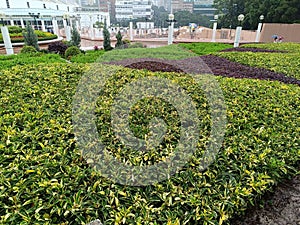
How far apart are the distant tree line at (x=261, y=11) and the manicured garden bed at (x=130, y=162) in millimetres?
18632

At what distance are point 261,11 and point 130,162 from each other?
21.8 metres

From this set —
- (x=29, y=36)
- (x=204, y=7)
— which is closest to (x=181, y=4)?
(x=204, y=7)

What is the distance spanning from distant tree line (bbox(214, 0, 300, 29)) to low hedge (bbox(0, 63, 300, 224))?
18.7m

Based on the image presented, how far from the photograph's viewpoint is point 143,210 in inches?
53.8

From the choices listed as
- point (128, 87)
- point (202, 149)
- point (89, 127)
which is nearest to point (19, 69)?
point (128, 87)

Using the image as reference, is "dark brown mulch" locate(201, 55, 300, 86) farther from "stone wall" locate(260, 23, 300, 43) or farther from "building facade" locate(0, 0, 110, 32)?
"building facade" locate(0, 0, 110, 32)

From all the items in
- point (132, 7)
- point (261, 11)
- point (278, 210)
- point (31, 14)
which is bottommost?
point (278, 210)

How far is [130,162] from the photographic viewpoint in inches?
66.1

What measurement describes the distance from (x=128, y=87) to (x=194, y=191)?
5.68 ft

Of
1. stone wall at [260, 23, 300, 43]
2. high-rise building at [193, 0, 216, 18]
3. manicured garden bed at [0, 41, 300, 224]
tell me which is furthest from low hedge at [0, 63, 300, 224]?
high-rise building at [193, 0, 216, 18]

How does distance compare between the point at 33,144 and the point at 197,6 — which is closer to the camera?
the point at 33,144

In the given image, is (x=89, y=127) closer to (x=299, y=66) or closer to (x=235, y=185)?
(x=235, y=185)

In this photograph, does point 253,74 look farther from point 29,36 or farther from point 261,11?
point 261,11

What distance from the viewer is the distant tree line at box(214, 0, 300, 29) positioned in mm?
17156
